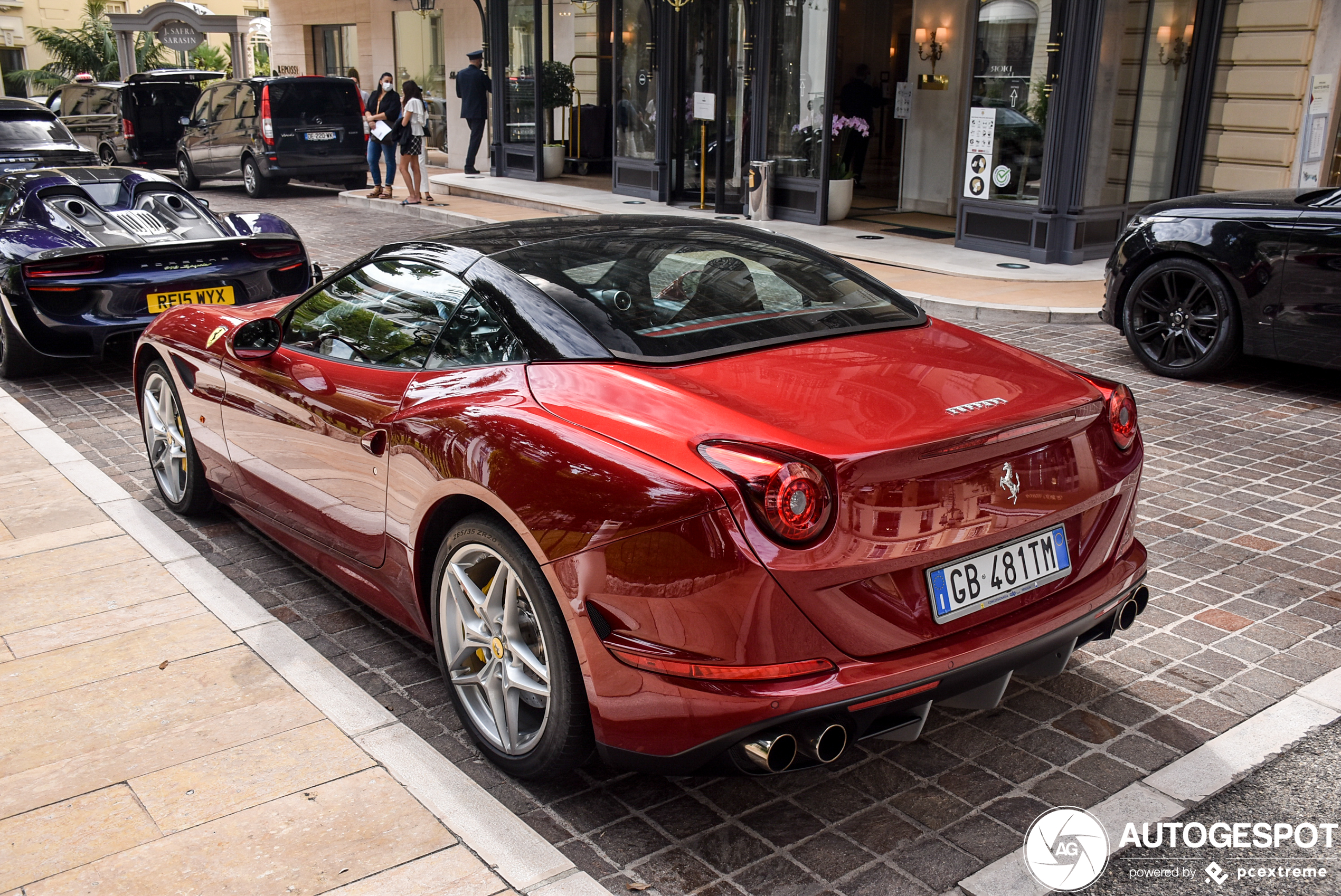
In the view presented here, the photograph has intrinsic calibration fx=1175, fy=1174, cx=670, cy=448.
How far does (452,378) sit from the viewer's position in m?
3.47

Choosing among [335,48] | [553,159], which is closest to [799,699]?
[553,159]

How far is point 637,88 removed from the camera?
60.8ft

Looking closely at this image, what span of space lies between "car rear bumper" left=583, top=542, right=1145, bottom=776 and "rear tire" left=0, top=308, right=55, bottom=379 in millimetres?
6676

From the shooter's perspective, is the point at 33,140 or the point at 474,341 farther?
the point at 33,140

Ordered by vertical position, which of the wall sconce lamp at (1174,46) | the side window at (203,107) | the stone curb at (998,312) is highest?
the wall sconce lamp at (1174,46)

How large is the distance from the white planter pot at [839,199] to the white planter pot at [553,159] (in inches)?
283

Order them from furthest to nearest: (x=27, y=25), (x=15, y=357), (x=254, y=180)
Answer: (x=27, y=25)
(x=254, y=180)
(x=15, y=357)

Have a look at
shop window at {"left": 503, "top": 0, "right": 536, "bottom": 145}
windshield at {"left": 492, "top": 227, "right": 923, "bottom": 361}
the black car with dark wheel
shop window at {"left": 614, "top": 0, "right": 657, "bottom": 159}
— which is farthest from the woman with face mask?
Answer: windshield at {"left": 492, "top": 227, "right": 923, "bottom": 361}

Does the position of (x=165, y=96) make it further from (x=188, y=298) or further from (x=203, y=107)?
(x=188, y=298)

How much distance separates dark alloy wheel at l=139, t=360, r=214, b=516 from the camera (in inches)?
206

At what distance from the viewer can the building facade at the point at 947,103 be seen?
12672 millimetres

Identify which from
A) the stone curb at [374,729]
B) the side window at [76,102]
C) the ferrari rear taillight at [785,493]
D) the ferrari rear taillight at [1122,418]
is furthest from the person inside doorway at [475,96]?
the ferrari rear taillight at [785,493]

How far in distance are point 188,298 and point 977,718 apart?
6220mm

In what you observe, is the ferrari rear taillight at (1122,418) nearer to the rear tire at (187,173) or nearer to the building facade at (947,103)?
the building facade at (947,103)
